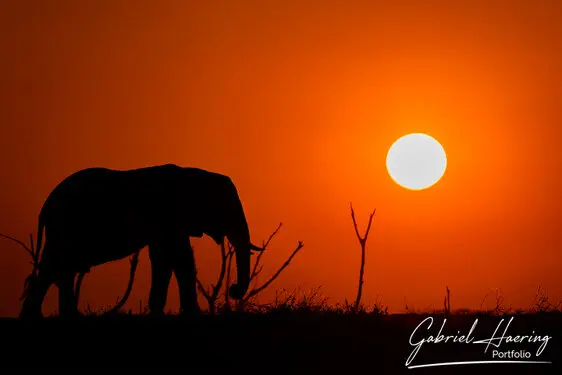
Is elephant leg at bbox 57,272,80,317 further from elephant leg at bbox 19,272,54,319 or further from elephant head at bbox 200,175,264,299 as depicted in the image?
elephant head at bbox 200,175,264,299

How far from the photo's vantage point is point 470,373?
32.5 ft

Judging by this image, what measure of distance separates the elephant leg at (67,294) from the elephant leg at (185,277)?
2.02 metres

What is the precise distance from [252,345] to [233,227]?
7.29 meters

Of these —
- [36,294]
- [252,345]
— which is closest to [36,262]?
[36,294]

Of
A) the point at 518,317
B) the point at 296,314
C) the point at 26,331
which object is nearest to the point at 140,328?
the point at 26,331

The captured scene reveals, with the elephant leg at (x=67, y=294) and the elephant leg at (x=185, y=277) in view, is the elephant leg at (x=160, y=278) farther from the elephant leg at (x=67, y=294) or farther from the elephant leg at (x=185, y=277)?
the elephant leg at (x=67, y=294)

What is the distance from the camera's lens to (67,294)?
645 inches

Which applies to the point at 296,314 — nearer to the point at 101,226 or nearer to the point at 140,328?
the point at 140,328

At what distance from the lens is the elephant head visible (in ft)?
57.1
